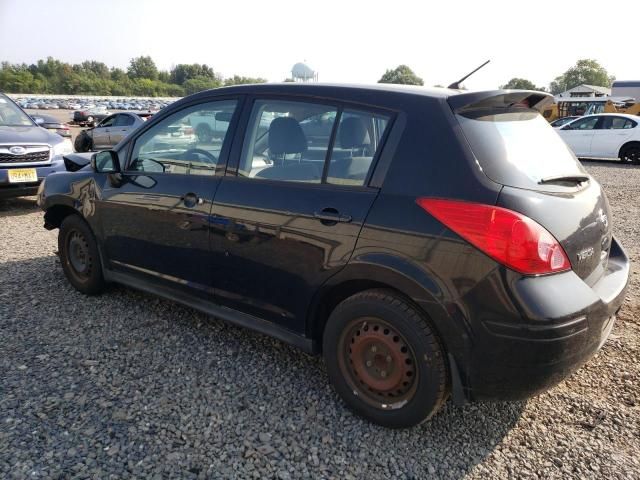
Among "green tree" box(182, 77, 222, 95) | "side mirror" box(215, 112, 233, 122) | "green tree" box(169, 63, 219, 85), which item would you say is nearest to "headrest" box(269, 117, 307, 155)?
"side mirror" box(215, 112, 233, 122)

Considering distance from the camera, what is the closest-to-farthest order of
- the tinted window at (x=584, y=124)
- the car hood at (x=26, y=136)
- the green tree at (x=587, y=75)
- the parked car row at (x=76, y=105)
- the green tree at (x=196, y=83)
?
1. the car hood at (x=26, y=136)
2. the tinted window at (x=584, y=124)
3. the parked car row at (x=76, y=105)
4. the green tree at (x=587, y=75)
5. the green tree at (x=196, y=83)

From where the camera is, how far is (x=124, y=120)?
1602 centimetres

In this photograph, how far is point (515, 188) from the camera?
2160 millimetres

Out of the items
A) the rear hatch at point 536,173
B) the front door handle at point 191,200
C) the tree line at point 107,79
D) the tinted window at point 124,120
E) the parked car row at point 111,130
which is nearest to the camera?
the rear hatch at point 536,173

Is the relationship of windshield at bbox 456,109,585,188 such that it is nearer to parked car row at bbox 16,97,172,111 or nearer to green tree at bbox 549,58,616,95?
parked car row at bbox 16,97,172,111

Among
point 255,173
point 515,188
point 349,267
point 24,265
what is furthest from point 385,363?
point 24,265

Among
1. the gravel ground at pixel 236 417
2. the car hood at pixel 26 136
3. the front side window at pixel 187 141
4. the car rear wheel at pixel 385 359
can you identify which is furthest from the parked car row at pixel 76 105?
the car rear wheel at pixel 385 359

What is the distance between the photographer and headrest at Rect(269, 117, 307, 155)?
2.82 metres

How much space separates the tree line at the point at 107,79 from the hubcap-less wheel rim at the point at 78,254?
374 ft

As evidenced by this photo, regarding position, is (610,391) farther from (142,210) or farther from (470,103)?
(142,210)

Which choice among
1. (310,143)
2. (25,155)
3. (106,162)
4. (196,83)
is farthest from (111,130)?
(196,83)

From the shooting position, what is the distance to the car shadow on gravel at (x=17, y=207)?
7.37 metres

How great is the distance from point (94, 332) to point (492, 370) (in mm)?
2701

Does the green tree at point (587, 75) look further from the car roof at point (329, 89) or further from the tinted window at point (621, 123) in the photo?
the car roof at point (329, 89)
